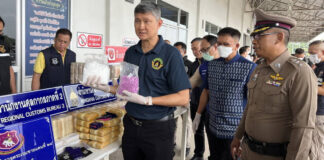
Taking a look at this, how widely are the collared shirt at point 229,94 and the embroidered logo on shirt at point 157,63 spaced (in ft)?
2.63

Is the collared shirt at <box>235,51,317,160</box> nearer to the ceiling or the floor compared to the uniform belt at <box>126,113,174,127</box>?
nearer to the ceiling

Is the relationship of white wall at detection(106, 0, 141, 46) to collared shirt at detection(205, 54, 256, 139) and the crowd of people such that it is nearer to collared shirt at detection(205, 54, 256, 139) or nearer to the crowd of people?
collared shirt at detection(205, 54, 256, 139)

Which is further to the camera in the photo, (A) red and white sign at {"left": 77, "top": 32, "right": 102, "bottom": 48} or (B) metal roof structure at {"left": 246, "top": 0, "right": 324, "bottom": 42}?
(B) metal roof structure at {"left": 246, "top": 0, "right": 324, "bottom": 42}

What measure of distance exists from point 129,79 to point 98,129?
Answer: 1.82 feet

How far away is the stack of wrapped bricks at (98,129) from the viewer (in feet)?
5.04

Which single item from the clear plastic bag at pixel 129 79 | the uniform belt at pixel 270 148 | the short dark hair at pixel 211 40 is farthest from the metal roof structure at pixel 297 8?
the clear plastic bag at pixel 129 79

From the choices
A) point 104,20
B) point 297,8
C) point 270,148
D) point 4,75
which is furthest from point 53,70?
point 297,8

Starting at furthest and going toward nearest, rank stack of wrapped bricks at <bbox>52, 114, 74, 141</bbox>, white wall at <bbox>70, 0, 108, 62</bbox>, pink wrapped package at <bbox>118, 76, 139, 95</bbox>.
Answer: white wall at <bbox>70, 0, 108, 62</bbox>
stack of wrapped bricks at <bbox>52, 114, 74, 141</bbox>
pink wrapped package at <bbox>118, 76, 139, 95</bbox>

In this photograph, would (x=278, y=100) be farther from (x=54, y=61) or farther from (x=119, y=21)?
(x=119, y=21)

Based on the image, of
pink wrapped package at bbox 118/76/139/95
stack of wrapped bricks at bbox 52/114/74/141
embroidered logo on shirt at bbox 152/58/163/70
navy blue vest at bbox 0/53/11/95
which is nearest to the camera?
pink wrapped package at bbox 118/76/139/95

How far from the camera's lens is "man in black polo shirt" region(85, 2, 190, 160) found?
4.25 ft

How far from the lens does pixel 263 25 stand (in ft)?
4.33

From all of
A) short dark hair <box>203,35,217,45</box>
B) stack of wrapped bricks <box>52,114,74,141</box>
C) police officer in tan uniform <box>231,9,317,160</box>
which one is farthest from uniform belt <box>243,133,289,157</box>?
short dark hair <box>203,35,217,45</box>

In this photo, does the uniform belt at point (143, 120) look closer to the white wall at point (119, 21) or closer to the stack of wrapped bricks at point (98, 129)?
the stack of wrapped bricks at point (98, 129)
